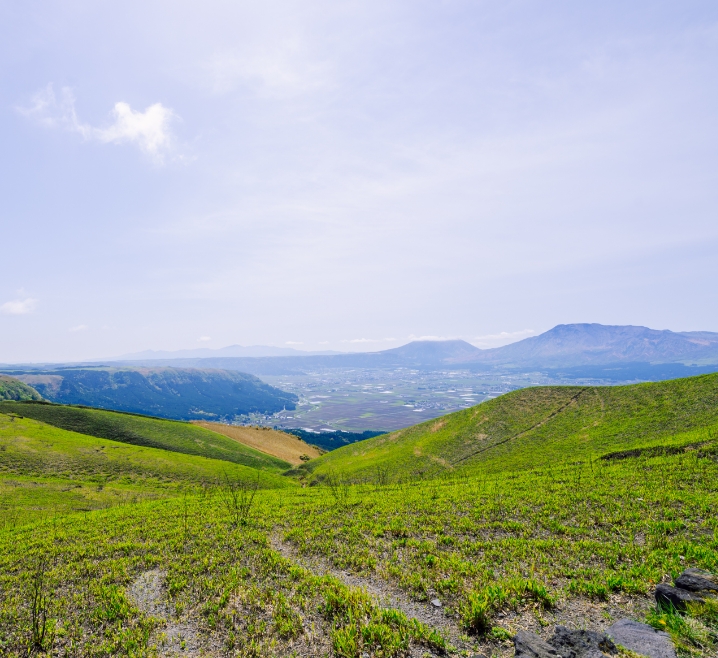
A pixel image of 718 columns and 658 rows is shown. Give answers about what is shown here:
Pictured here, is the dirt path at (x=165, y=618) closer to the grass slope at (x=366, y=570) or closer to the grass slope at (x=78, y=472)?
the grass slope at (x=366, y=570)

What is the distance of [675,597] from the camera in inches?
380

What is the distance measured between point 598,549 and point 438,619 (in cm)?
933

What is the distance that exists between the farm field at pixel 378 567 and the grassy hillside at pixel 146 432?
61.8m

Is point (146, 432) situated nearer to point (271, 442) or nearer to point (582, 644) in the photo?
point (271, 442)

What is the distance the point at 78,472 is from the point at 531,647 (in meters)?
77.7

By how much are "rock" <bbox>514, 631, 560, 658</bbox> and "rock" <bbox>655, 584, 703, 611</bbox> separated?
440 centimetres

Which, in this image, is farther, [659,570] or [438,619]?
[659,570]

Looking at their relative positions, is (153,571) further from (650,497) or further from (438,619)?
(650,497)

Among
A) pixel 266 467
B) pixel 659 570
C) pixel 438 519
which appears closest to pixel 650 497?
pixel 659 570

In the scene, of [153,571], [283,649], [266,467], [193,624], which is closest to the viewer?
[283,649]

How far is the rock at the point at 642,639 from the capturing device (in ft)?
25.7

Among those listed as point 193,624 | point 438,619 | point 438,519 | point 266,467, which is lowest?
point 266,467

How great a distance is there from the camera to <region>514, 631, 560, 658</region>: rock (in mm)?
8055

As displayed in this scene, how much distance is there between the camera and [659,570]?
1250 cm
